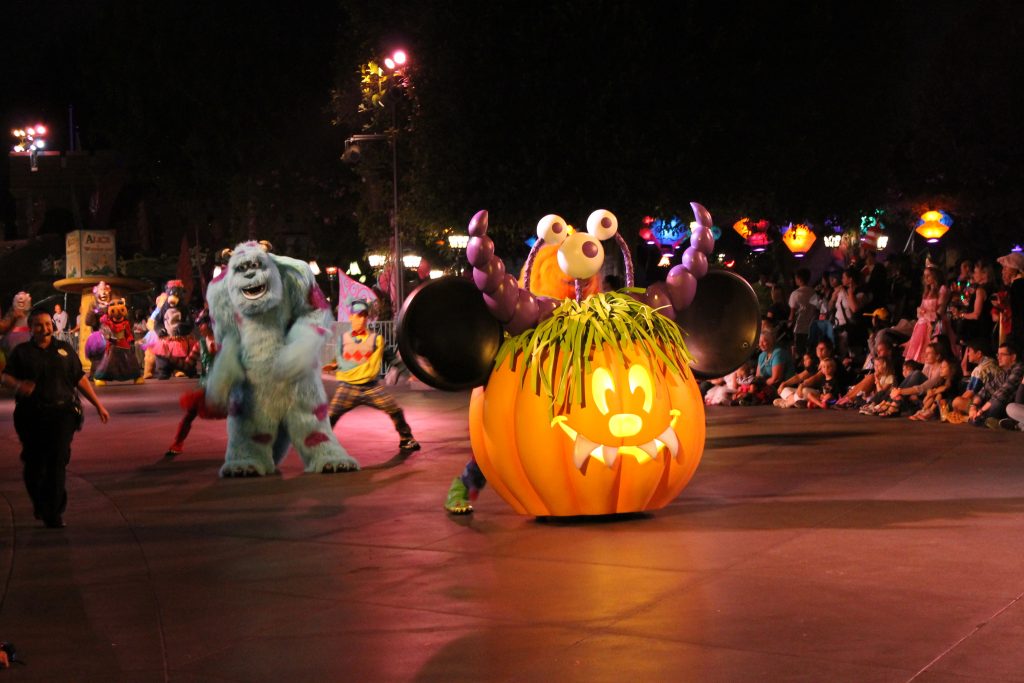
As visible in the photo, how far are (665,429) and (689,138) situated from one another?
13.3m

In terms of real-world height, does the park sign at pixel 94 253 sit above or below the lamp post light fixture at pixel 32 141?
below

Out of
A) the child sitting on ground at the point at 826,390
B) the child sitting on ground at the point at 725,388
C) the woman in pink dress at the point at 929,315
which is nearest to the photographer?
the woman in pink dress at the point at 929,315

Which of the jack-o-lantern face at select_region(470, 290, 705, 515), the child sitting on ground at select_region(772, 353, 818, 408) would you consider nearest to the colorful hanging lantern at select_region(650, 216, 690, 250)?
the child sitting on ground at select_region(772, 353, 818, 408)

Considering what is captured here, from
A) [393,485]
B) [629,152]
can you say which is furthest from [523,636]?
[629,152]

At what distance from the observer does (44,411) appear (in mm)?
8586

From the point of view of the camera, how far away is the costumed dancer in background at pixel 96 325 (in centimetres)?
2403

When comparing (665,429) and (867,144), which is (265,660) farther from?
(867,144)

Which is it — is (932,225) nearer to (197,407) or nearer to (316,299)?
(316,299)

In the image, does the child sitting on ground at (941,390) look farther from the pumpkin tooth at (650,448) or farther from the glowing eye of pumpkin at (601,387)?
the glowing eye of pumpkin at (601,387)

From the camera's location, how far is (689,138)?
20.5 m

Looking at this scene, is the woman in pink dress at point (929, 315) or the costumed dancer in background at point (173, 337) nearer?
the woman in pink dress at point (929, 315)

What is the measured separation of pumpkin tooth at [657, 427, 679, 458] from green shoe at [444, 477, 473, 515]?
1506mm

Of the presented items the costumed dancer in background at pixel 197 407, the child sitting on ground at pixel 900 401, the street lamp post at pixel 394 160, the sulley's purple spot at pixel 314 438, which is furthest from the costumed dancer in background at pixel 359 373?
the street lamp post at pixel 394 160

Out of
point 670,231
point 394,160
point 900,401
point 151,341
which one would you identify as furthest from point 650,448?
point 151,341
